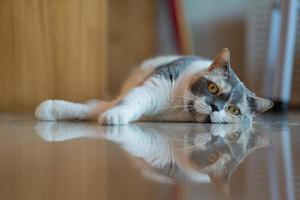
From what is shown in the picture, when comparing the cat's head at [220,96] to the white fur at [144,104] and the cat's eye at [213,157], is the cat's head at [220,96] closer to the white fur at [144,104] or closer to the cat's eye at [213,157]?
the white fur at [144,104]

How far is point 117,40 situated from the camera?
2887mm

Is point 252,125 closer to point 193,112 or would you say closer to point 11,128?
point 193,112

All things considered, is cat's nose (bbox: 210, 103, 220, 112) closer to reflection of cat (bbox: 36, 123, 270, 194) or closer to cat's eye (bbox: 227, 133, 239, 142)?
reflection of cat (bbox: 36, 123, 270, 194)

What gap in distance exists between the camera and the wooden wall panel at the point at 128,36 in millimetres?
2855

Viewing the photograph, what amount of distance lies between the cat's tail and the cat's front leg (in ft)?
0.46

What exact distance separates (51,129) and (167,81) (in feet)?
1.33

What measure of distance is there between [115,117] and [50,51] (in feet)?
2.17

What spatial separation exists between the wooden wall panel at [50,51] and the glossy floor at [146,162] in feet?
1.53

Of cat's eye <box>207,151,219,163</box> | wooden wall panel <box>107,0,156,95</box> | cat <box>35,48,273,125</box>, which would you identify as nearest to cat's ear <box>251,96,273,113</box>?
cat <box>35,48,273,125</box>

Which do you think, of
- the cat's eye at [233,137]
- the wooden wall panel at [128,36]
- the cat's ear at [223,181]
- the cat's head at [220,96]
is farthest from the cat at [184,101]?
the wooden wall panel at [128,36]

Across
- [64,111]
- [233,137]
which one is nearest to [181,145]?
[233,137]

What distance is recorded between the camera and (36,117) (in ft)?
4.99

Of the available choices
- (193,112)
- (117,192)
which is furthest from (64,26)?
(117,192)

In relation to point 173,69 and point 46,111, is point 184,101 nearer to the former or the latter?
point 173,69
